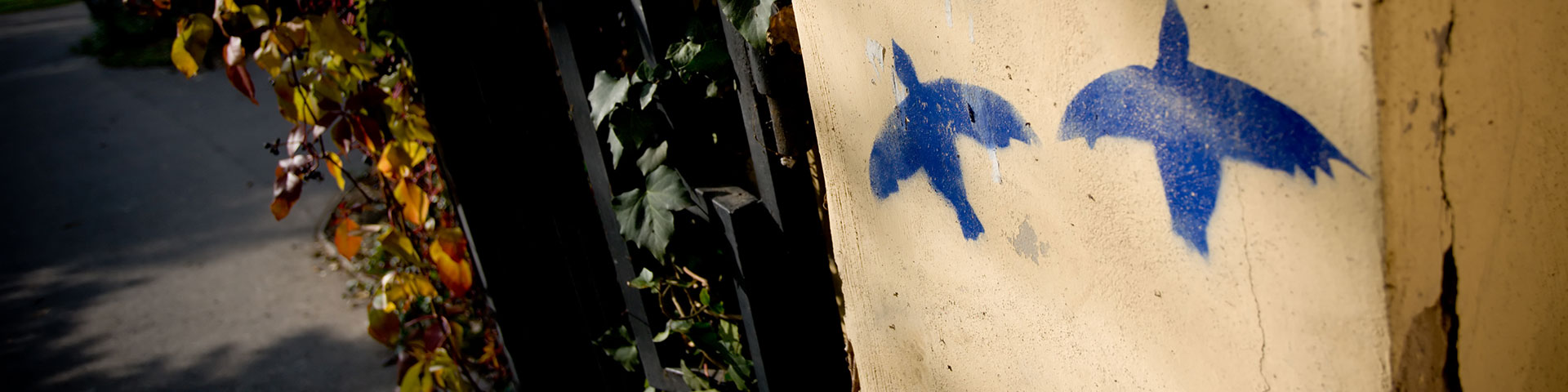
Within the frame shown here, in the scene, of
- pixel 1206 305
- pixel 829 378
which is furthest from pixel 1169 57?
pixel 829 378

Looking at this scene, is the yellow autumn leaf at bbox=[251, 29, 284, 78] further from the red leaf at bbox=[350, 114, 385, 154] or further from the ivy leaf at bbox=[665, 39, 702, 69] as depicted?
the ivy leaf at bbox=[665, 39, 702, 69]

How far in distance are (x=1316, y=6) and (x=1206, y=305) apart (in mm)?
280

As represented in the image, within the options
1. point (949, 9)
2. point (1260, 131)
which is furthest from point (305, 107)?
point (1260, 131)

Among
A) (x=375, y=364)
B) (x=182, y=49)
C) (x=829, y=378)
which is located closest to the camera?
(x=829, y=378)

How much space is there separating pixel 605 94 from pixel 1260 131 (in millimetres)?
1025

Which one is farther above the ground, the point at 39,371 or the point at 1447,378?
Answer: the point at 1447,378

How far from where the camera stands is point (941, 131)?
0.97 metres

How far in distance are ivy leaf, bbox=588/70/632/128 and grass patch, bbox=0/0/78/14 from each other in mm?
16610

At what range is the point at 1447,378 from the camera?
2.28 ft

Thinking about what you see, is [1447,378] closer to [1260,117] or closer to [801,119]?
[1260,117]

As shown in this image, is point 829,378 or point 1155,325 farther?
point 829,378

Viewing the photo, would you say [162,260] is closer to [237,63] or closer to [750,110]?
[237,63]

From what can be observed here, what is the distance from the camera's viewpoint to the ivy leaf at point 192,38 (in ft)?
6.17

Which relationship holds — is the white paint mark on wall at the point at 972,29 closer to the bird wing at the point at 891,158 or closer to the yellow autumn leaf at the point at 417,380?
the bird wing at the point at 891,158
